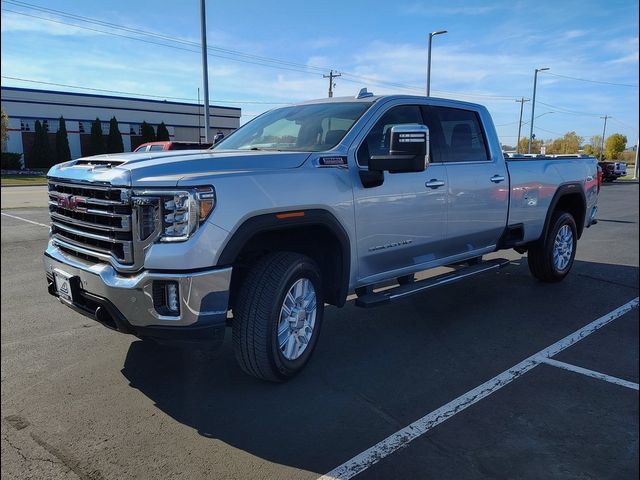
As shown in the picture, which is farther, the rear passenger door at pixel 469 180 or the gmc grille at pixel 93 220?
the rear passenger door at pixel 469 180

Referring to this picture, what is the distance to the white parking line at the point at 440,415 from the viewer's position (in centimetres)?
286

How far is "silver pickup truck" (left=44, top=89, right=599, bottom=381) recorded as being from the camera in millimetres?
3199

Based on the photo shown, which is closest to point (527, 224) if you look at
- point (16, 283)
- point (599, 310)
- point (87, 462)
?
point (599, 310)

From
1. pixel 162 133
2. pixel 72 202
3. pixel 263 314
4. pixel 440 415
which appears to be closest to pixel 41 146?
pixel 162 133

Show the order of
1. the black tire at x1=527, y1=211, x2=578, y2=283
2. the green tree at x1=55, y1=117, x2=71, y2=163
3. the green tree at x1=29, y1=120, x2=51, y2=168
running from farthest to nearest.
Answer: the green tree at x1=55, y1=117, x2=71, y2=163, the green tree at x1=29, y1=120, x2=51, y2=168, the black tire at x1=527, y1=211, x2=578, y2=283

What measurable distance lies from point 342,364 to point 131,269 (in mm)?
1856

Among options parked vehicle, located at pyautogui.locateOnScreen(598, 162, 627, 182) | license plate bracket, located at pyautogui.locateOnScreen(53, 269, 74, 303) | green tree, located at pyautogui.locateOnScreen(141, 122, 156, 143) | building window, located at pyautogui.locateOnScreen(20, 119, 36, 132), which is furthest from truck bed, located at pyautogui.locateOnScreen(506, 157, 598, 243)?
building window, located at pyautogui.locateOnScreen(20, 119, 36, 132)

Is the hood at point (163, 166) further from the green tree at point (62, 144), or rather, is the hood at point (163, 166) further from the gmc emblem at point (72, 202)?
the green tree at point (62, 144)

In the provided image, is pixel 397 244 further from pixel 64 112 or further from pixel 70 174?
pixel 64 112

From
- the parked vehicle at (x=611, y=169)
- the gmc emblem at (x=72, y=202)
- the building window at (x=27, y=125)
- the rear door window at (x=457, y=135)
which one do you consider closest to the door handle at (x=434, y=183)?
the rear door window at (x=457, y=135)

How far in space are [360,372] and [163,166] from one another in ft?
6.97

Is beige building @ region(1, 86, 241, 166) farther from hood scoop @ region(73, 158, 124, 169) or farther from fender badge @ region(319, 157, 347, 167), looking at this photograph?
fender badge @ region(319, 157, 347, 167)

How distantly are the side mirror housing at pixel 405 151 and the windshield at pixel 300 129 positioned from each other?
1.48 feet

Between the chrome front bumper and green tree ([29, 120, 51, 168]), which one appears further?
A: green tree ([29, 120, 51, 168])
